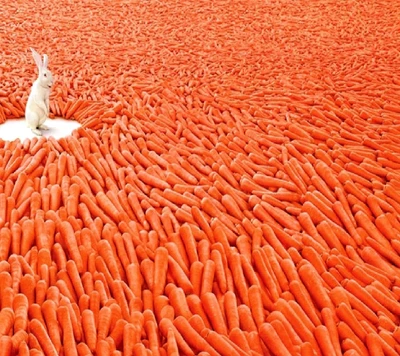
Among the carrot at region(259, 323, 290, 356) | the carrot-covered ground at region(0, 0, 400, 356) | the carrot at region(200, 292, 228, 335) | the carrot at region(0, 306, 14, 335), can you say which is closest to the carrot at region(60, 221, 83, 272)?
the carrot-covered ground at region(0, 0, 400, 356)

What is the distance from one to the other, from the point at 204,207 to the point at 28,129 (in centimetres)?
97

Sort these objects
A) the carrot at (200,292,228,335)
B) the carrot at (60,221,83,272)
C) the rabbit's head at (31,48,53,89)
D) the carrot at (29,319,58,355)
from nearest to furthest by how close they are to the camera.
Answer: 1. the carrot at (29,319,58,355)
2. the carrot at (200,292,228,335)
3. the carrot at (60,221,83,272)
4. the rabbit's head at (31,48,53,89)

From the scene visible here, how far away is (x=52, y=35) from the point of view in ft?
10.4

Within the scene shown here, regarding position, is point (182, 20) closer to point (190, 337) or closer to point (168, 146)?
point (168, 146)

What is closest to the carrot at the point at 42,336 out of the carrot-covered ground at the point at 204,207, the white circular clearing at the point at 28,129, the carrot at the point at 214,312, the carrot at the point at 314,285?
the carrot-covered ground at the point at 204,207

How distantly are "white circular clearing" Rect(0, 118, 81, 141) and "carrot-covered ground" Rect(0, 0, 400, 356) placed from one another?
0.06 m

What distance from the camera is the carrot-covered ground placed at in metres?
0.99

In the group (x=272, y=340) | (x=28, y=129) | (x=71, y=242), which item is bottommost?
(x=272, y=340)

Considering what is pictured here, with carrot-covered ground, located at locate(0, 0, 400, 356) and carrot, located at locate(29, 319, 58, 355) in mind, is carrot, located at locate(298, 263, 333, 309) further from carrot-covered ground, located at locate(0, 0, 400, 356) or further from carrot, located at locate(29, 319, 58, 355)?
carrot, located at locate(29, 319, 58, 355)

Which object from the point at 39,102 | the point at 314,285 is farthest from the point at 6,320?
the point at 39,102

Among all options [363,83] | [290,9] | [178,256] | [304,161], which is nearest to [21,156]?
[178,256]

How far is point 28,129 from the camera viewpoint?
198 cm

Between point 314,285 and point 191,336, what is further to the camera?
point 314,285

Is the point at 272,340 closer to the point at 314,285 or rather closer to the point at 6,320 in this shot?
the point at 314,285
